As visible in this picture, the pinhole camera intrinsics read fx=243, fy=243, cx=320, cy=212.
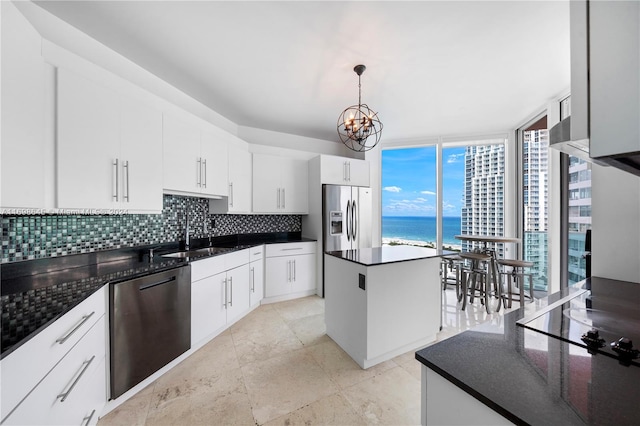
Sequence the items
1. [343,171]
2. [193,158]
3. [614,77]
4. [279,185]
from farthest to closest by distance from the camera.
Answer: [343,171] → [279,185] → [193,158] → [614,77]

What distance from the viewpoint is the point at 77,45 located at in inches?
75.2

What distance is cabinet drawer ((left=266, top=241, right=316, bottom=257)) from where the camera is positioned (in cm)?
357

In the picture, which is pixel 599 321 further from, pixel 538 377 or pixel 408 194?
pixel 408 194

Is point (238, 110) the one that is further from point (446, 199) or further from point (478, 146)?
point (478, 146)

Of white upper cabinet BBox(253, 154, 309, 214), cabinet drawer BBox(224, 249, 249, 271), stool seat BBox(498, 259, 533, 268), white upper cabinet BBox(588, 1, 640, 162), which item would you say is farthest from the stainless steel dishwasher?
stool seat BBox(498, 259, 533, 268)

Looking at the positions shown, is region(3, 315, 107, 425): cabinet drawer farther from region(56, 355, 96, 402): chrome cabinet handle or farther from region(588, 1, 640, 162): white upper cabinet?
region(588, 1, 640, 162): white upper cabinet

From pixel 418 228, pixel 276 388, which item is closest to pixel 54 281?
pixel 276 388

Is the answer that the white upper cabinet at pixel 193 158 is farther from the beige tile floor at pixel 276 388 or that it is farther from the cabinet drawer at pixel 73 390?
the beige tile floor at pixel 276 388

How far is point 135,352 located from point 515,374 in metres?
2.20

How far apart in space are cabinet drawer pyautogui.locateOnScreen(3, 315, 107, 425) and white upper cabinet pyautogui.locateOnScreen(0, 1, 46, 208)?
846mm

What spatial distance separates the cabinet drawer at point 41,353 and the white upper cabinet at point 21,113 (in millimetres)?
668

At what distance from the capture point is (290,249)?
3707mm

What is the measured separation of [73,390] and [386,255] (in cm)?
224

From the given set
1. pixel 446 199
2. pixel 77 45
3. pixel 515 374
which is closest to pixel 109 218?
pixel 77 45
